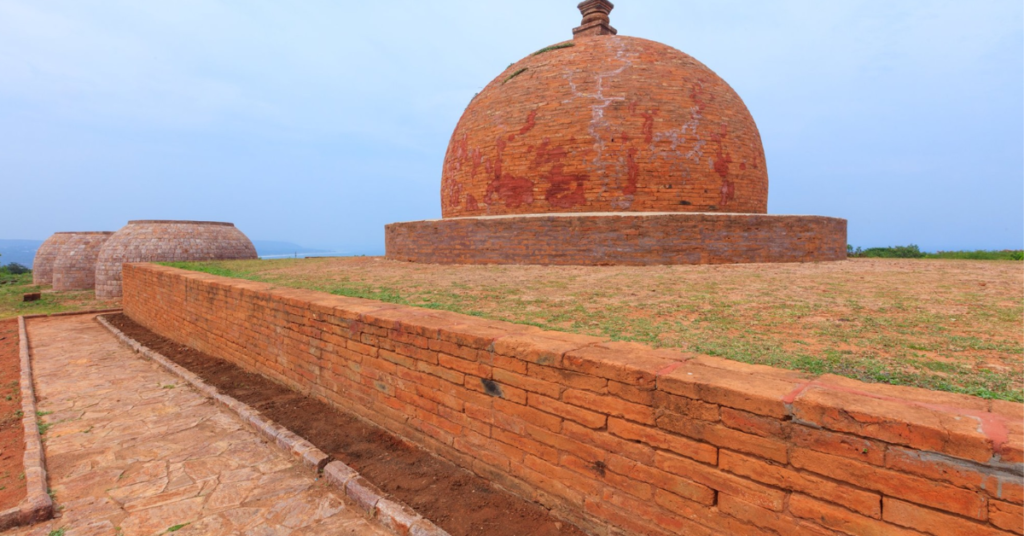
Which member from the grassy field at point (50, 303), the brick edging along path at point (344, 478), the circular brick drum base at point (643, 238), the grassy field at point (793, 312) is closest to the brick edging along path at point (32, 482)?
the brick edging along path at point (344, 478)

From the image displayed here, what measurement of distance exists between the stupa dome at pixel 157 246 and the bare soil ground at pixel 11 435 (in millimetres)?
9522

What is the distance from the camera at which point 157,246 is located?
53.2 feet

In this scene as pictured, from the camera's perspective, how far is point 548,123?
9203 millimetres

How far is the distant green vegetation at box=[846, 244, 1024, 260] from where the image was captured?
34.3 ft

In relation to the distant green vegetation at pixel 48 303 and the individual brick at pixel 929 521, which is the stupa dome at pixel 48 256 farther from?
the individual brick at pixel 929 521

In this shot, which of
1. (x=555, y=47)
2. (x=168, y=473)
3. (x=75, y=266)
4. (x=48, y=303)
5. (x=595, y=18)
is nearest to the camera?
(x=168, y=473)

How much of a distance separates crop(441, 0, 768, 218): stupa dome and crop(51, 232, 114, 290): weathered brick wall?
58.9 feet

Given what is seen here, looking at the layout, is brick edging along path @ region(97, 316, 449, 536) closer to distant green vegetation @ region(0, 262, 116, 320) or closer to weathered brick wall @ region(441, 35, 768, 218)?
weathered brick wall @ region(441, 35, 768, 218)

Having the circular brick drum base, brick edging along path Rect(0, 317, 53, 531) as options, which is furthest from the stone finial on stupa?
brick edging along path Rect(0, 317, 53, 531)

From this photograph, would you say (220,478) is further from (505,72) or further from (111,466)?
(505,72)

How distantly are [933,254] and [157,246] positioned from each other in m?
23.2

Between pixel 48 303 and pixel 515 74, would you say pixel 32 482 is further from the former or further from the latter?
pixel 48 303

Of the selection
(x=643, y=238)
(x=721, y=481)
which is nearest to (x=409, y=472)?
(x=721, y=481)

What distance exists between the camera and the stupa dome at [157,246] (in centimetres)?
1602
